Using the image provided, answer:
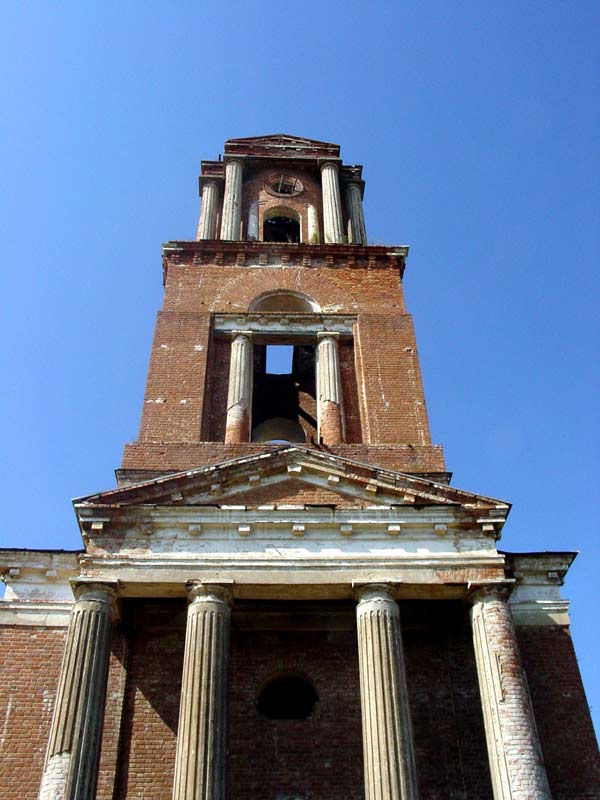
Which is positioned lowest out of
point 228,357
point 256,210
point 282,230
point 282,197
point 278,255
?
point 228,357

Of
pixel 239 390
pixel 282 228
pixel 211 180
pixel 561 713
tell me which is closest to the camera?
pixel 561 713

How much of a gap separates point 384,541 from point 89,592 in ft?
16.9

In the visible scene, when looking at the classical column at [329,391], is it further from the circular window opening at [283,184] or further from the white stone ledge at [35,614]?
the circular window opening at [283,184]

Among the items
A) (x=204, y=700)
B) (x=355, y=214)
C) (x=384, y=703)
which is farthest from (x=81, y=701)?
(x=355, y=214)

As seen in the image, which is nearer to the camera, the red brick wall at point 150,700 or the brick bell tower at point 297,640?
the brick bell tower at point 297,640

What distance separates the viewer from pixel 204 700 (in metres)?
12.6

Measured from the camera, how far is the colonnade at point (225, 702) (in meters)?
12.0

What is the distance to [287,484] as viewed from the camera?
15.6 meters

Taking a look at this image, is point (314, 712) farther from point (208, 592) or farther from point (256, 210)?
point (256, 210)

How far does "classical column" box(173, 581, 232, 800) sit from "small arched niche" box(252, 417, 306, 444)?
36.4 feet

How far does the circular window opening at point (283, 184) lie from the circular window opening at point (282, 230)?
3.17ft

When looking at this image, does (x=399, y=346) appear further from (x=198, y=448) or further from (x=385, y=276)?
(x=198, y=448)

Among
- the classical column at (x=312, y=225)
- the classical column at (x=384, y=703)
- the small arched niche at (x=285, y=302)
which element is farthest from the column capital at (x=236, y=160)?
the classical column at (x=384, y=703)

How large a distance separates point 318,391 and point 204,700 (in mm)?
9903
